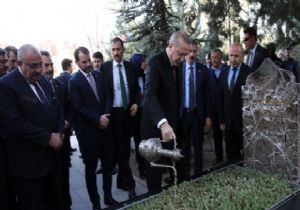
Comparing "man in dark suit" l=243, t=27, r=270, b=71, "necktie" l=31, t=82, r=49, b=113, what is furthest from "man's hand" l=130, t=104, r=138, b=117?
"man in dark suit" l=243, t=27, r=270, b=71

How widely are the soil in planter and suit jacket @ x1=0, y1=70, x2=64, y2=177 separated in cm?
101

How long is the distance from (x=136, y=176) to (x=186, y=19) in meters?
3.12

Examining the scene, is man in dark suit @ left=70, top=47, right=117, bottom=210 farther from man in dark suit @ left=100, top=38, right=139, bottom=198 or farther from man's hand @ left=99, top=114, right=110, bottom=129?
man in dark suit @ left=100, top=38, right=139, bottom=198

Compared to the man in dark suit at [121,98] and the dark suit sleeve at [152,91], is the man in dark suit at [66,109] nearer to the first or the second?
the man in dark suit at [121,98]

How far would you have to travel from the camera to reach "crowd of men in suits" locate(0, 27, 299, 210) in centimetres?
344

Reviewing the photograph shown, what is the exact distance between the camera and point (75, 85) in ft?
14.9

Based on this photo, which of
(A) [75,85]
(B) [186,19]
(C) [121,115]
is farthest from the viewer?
(B) [186,19]

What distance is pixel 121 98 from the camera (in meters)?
5.26

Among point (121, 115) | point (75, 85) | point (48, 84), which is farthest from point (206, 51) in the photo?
point (48, 84)

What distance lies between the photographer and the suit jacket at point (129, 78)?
5.23m

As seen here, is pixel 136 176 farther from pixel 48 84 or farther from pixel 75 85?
pixel 48 84

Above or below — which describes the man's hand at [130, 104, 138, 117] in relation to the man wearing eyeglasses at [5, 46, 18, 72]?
below

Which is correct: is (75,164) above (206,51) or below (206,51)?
below

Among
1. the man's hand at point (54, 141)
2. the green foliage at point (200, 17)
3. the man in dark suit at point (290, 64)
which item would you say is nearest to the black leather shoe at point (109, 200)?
the man's hand at point (54, 141)
